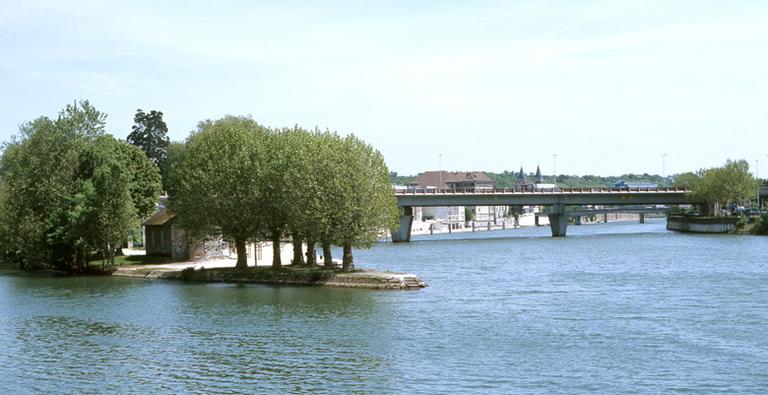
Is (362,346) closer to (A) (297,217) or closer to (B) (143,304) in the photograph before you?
(B) (143,304)

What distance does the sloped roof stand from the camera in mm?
97062

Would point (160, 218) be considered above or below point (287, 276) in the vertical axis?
above

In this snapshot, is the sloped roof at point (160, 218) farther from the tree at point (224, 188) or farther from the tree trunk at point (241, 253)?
the tree trunk at point (241, 253)

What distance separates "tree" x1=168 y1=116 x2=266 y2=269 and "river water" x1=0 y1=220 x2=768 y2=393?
5.70 m

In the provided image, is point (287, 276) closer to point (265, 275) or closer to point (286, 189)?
point (265, 275)

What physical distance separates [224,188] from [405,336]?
117 ft

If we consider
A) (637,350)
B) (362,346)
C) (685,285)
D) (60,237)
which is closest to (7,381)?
(362,346)

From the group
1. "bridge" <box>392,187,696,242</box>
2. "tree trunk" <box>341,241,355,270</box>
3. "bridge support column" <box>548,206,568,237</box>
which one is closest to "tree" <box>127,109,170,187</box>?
"bridge" <box>392,187,696,242</box>

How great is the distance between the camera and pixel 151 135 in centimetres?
16438

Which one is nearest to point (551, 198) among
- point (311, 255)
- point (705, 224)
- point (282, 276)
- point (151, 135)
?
point (705, 224)

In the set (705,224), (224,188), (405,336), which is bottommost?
(405,336)

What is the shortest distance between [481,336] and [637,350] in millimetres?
7676

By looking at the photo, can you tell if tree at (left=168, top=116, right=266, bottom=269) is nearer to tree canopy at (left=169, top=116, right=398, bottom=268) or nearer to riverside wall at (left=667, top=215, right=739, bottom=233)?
tree canopy at (left=169, top=116, right=398, bottom=268)

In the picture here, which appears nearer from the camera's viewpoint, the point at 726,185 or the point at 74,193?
the point at 74,193
